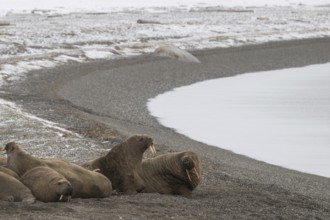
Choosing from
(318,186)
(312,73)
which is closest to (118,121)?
(318,186)

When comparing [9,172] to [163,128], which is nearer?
[9,172]

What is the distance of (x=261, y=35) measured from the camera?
168 feet

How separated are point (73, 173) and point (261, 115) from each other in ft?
50.7

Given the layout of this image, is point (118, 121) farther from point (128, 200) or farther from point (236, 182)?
point (128, 200)

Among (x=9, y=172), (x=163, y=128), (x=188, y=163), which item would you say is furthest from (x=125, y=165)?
(x=163, y=128)

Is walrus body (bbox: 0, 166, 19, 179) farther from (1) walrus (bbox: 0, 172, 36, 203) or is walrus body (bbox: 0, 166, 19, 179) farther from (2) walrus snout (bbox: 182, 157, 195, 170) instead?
(2) walrus snout (bbox: 182, 157, 195, 170)

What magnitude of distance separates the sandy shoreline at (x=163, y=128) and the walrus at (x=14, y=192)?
275 mm

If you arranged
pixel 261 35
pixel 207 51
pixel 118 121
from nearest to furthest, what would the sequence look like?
pixel 118 121 → pixel 207 51 → pixel 261 35

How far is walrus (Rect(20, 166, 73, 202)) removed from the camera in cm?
1024

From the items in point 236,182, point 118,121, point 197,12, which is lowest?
point 197,12

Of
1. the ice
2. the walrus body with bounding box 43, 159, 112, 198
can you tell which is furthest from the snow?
the walrus body with bounding box 43, 159, 112, 198

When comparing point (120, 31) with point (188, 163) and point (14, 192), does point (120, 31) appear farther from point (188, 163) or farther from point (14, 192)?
point (14, 192)

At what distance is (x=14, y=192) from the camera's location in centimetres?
1020

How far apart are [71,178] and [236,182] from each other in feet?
→ 11.5
